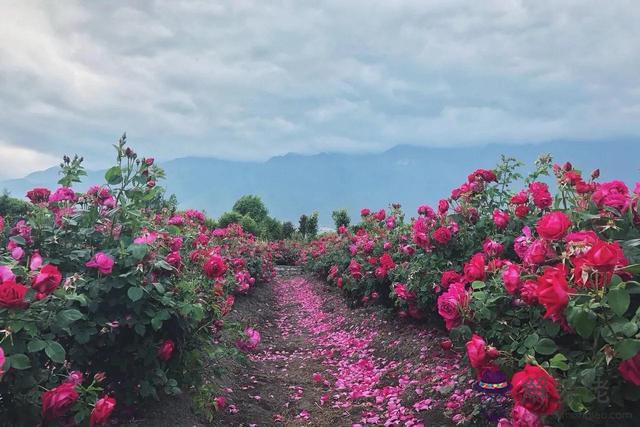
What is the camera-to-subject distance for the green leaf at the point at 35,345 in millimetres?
1753

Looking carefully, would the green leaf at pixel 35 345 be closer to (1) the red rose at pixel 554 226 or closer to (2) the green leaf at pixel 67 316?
(2) the green leaf at pixel 67 316

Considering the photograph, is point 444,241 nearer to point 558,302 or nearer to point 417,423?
point 417,423

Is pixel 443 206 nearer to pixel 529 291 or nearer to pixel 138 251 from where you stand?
pixel 529 291

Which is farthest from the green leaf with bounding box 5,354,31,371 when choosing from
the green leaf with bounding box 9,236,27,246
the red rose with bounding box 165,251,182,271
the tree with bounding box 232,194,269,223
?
the tree with bounding box 232,194,269,223

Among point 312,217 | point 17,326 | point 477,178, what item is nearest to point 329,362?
point 477,178

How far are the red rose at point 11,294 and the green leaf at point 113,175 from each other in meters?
1.28

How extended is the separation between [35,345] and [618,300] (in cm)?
211

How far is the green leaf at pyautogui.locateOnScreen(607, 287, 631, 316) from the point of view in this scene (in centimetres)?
147

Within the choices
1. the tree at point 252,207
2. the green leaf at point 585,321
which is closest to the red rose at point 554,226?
the green leaf at point 585,321

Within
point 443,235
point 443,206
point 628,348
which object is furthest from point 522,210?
point 628,348

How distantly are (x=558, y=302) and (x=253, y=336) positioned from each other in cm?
247

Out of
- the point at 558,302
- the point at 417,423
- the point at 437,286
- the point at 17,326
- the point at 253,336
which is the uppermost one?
the point at 558,302

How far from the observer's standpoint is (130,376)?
2.68 m

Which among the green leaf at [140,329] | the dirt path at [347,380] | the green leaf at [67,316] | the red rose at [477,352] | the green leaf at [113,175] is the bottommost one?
the dirt path at [347,380]
